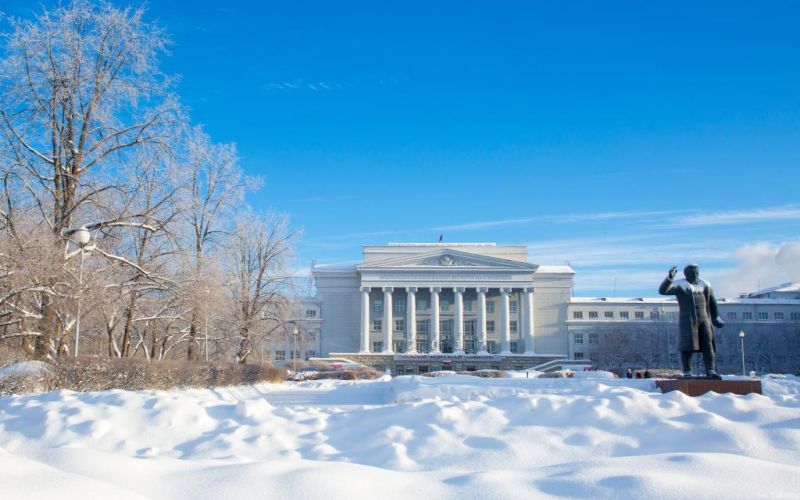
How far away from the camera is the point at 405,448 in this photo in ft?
27.9

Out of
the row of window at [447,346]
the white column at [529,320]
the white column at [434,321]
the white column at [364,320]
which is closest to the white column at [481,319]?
the row of window at [447,346]

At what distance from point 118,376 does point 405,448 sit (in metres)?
12.5

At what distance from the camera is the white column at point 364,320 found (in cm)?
7838

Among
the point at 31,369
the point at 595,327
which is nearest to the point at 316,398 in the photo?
the point at 31,369

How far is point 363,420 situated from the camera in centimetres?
1023

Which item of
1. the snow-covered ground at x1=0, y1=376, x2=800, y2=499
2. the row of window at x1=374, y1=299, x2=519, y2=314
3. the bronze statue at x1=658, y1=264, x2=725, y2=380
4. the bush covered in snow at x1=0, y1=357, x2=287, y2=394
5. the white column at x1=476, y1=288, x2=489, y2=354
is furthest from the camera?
the row of window at x1=374, y1=299, x2=519, y2=314

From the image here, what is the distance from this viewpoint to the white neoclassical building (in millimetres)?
78562

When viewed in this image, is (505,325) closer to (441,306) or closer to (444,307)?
(444,307)

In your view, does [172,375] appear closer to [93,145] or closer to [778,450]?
[93,145]

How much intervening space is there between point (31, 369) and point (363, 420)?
9.80m

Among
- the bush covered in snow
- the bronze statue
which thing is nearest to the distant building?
the bush covered in snow

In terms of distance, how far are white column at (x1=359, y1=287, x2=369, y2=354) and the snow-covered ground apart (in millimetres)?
66236

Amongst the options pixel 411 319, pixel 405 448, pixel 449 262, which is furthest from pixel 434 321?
pixel 405 448

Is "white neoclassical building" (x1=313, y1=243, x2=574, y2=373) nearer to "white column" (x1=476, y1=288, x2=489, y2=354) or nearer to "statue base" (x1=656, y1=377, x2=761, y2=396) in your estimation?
"white column" (x1=476, y1=288, x2=489, y2=354)
